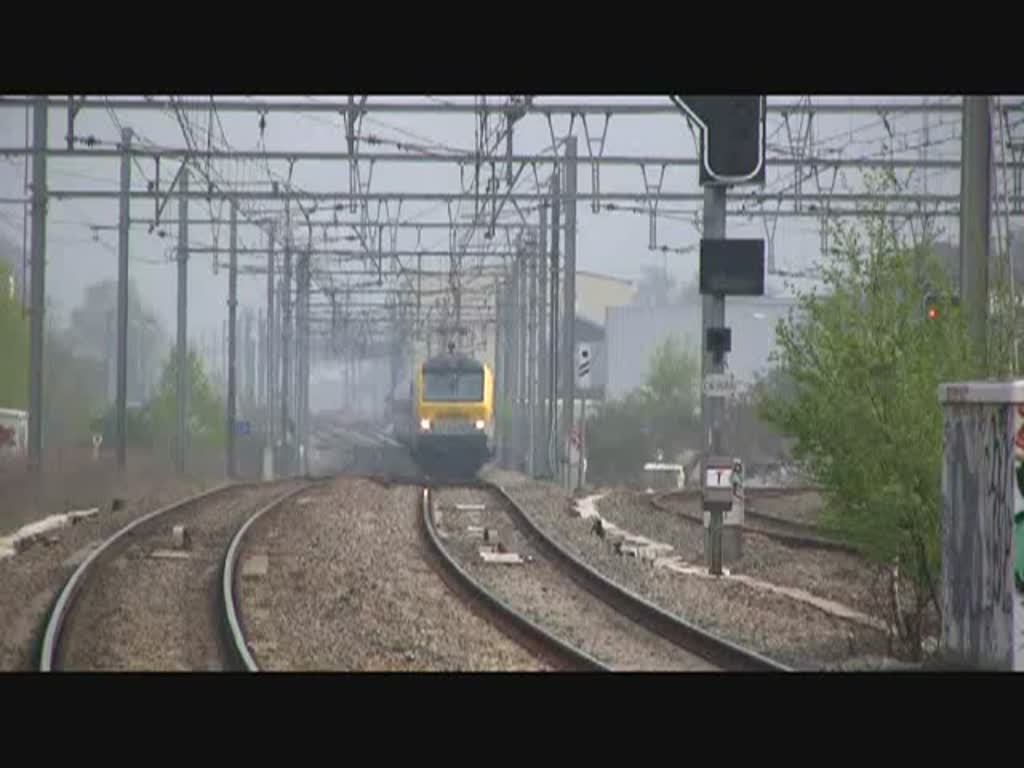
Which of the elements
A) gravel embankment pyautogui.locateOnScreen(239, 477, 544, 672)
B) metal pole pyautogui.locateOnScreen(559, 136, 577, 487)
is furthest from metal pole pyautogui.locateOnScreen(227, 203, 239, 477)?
gravel embankment pyautogui.locateOnScreen(239, 477, 544, 672)

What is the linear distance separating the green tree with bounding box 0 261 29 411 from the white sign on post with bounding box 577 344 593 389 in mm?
10969

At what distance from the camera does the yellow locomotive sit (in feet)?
131

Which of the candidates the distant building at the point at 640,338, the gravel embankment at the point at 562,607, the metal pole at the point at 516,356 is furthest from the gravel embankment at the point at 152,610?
the metal pole at the point at 516,356

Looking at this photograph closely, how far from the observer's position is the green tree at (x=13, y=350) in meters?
34.8

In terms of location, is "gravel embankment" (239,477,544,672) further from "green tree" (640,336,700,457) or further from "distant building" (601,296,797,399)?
"distant building" (601,296,797,399)

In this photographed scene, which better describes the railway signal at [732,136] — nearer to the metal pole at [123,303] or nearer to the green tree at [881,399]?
the green tree at [881,399]

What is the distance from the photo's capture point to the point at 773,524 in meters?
27.0

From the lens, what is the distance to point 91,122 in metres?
26.6

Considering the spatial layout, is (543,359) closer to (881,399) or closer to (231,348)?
(231,348)

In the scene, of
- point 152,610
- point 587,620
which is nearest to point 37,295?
point 152,610

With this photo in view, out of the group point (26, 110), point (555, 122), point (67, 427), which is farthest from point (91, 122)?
point (67, 427)

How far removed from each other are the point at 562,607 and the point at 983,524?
19.6 ft

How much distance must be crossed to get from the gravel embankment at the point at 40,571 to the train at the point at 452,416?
852 cm
